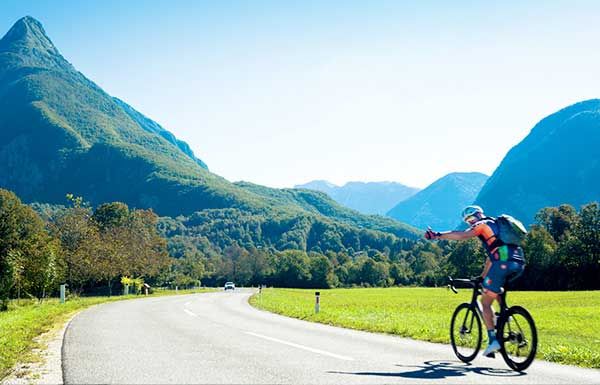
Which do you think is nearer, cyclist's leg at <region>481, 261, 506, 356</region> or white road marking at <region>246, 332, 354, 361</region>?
cyclist's leg at <region>481, 261, 506, 356</region>

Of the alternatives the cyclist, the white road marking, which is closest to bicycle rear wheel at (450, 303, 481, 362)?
the cyclist

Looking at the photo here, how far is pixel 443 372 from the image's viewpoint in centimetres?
836

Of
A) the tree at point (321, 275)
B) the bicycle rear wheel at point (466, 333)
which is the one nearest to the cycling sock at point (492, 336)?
the bicycle rear wheel at point (466, 333)

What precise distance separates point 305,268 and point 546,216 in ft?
224

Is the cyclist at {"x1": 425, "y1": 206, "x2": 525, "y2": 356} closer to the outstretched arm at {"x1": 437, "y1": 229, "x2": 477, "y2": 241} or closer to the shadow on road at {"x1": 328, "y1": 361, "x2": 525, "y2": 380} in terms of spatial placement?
the outstretched arm at {"x1": 437, "y1": 229, "x2": 477, "y2": 241}

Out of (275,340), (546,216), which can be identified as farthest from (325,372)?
(546,216)

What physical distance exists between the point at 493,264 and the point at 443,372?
6.18ft

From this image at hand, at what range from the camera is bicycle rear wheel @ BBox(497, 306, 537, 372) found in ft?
27.8

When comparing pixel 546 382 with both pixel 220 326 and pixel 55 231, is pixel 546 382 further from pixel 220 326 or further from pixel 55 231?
pixel 55 231

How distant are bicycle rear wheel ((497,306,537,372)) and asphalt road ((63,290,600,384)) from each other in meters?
0.25

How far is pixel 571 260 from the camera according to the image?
3253 inches

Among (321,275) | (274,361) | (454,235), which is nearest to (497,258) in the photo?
(454,235)

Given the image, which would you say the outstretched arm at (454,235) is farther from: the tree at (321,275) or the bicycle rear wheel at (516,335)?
the tree at (321,275)

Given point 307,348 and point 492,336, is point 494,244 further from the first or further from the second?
point 307,348
